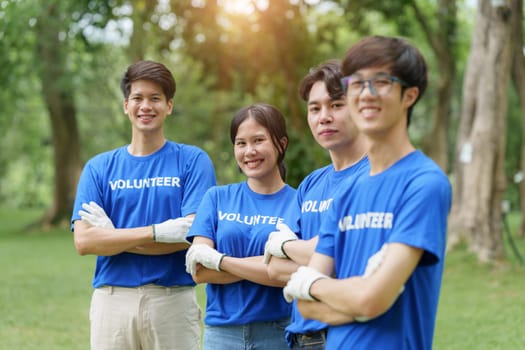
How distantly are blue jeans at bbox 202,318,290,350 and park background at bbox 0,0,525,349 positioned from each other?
381 centimetres

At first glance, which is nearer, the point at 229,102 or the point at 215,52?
the point at 215,52

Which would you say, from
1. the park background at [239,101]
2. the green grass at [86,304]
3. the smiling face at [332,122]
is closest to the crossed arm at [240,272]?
the smiling face at [332,122]

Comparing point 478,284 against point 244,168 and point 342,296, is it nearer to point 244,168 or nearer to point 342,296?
point 244,168

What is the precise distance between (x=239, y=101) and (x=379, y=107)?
20766mm

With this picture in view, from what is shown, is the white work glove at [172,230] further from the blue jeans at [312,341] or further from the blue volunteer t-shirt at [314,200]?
the blue jeans at [312,341]

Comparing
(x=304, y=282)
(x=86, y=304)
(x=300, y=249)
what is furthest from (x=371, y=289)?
(x=86, y=304)

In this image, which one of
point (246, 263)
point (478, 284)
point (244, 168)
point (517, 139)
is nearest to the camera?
point (246, 263)

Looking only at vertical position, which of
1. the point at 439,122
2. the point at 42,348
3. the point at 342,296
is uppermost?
the point at 439,122

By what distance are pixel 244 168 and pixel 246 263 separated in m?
0.53

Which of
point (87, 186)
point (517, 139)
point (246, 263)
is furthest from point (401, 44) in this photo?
point (517, 139)

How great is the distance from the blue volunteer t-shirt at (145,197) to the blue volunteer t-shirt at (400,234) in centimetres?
156

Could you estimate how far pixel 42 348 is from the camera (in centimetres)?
795

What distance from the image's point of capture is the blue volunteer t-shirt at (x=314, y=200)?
128 inches

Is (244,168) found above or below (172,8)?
below
